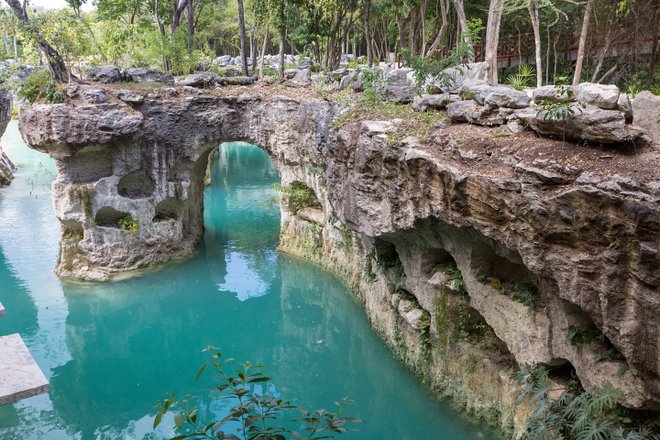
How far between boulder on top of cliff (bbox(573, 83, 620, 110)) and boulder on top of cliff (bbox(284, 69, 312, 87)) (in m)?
11.6

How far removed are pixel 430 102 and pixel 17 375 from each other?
8.20 meters

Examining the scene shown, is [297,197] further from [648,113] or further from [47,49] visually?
[648,113]

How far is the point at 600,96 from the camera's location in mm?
6930

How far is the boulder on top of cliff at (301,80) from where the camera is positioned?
1773 cm

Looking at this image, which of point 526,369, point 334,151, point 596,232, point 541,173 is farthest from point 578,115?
point 334,151

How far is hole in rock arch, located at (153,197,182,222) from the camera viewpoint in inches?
669

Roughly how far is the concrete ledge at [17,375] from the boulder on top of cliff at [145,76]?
11.2 meters

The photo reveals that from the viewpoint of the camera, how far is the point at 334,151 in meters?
11.7

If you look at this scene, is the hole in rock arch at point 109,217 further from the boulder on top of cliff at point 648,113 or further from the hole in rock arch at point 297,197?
the boulder on top of cliff at point 648,113

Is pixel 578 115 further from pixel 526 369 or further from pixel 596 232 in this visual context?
pixel 526 369

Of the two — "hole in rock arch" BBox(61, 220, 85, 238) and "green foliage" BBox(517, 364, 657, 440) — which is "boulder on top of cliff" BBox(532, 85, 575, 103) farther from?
"hole in rock arch" BBox(61, 220, 85, 238)

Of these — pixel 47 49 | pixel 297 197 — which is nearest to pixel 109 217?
pixel 47 49

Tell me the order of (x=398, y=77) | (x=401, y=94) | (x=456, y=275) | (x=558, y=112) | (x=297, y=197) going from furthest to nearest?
1. (x=297, y=197)
2. (x=398, y=77)
3. (x=401, y=94)
4. (x=456, y=275)
5. (x=558, y=112)

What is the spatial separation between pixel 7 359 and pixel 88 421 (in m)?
3.57
